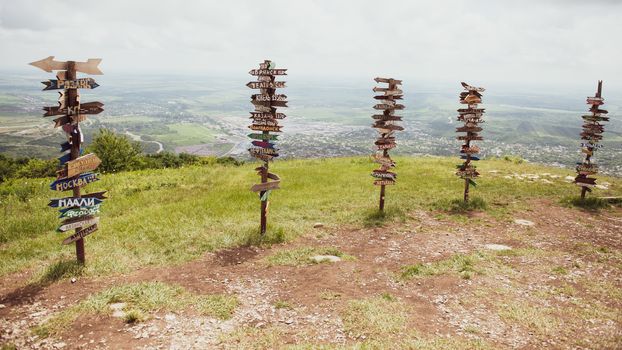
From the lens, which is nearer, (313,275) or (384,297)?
(384,297)

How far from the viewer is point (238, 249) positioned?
1425cm

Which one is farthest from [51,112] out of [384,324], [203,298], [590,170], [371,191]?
[590,170]

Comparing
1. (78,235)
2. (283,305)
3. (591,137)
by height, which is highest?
(591,137)

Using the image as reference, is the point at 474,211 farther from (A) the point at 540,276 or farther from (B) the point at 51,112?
(B) the point at 51,112

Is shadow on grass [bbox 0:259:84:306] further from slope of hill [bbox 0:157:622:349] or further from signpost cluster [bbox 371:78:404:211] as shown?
signpost cluster [bbox 371:78:404:211]

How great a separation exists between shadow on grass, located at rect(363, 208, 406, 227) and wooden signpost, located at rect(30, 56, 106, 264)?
11.4 m

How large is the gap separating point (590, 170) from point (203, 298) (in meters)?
22.4

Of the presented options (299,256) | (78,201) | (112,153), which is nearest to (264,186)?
(299,256)

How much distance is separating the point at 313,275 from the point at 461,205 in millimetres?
11945

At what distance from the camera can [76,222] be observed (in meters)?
11.4

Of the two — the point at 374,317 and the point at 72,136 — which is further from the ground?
the point at 72,136

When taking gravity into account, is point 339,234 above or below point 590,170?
below

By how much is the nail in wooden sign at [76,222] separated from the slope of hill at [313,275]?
132cm

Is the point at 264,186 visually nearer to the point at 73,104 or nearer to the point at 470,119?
the point at 73,104
